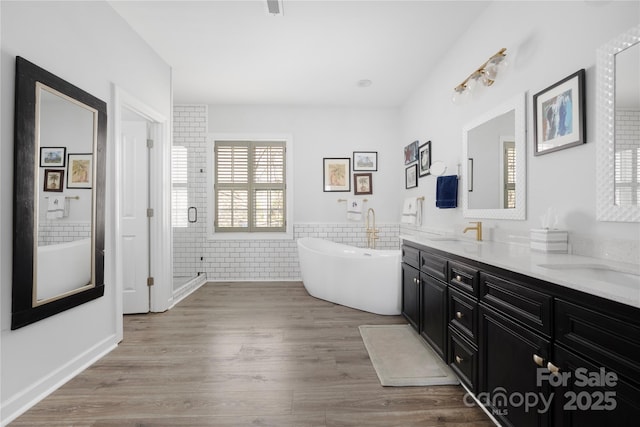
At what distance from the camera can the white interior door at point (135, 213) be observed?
3.53 m

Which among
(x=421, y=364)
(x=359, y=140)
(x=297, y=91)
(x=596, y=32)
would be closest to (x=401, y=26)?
(x=596, y=32)

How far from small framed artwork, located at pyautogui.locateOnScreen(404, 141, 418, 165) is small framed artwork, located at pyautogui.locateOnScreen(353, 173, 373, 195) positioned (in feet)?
2.25

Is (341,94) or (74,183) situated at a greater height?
(341,94)

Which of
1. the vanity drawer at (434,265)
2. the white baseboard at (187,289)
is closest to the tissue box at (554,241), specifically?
the vanity drawer at (434,265)

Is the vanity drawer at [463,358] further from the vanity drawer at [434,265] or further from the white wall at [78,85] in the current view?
the white wall at [78,85]

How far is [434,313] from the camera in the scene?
96.3 inches

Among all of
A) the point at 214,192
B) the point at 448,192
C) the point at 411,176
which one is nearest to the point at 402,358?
the point at 448,192

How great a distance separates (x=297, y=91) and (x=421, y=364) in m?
3.86

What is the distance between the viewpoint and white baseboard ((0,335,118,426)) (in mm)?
1789

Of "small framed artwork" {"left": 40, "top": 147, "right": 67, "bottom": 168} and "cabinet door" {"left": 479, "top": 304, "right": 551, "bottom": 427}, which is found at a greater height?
"small framed artwork" {"left": 40, "top": 147, "right": 67, "bottom": 168}

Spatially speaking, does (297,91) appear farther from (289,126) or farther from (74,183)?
(74,183)

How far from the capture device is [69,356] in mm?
2240

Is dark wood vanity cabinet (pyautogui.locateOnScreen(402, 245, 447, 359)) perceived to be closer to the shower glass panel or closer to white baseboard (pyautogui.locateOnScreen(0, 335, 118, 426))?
white baseboard (pyautogui.locateOnScreen(0, 335, 118, 426))

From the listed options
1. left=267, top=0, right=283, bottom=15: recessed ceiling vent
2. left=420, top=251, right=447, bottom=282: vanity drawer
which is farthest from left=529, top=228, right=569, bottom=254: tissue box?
left=267, top=0, right=283, bottom=15: recessed ceiling vent
